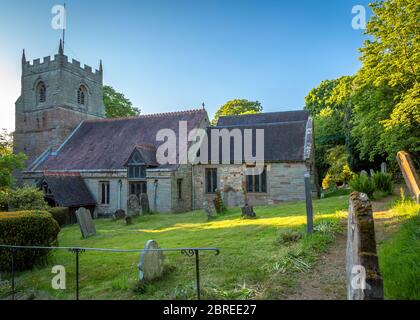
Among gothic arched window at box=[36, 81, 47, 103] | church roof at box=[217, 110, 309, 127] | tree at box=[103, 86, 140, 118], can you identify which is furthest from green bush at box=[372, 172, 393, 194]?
tree at box=[103, 86, 140, 118]

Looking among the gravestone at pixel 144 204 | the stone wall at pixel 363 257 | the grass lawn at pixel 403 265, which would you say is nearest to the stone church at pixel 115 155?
the gravestone at pixel 144 204

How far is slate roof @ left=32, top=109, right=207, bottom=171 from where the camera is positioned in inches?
960

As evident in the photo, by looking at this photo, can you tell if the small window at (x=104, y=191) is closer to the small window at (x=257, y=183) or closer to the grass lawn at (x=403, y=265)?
the small window at (x=257, y=183)

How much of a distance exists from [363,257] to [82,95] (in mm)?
33714

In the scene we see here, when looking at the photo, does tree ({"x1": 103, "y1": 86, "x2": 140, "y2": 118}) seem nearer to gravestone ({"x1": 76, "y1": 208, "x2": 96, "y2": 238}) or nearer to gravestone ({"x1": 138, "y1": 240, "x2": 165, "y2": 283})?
gravestone ({"x1": 76, "y1": 208, "x2": 96, "y2": 238})

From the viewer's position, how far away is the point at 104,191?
76.9ft

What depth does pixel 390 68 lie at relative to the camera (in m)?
14.2

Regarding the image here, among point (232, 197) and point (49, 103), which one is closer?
point (232, 197)

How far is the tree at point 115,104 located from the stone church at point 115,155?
7.17m

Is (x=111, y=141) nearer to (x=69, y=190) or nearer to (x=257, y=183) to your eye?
(x=69, y=190)

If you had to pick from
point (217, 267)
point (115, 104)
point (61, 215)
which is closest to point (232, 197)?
point (61, 215)
